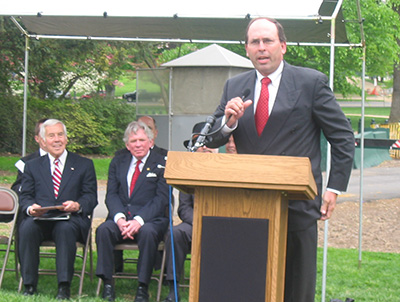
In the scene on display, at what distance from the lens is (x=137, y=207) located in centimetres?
695

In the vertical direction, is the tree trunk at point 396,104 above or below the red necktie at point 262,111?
above

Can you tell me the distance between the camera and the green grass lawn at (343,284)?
6680mm

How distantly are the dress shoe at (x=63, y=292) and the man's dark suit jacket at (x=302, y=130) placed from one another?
10.3 ft

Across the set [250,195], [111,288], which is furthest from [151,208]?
[250,195]

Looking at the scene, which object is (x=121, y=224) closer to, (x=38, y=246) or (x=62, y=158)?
(x=38, y=246)

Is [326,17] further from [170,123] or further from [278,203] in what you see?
[170,123]

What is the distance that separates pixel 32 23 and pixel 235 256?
5382 mm

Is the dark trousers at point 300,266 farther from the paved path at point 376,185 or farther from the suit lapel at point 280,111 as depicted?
the paved path at point 376,185

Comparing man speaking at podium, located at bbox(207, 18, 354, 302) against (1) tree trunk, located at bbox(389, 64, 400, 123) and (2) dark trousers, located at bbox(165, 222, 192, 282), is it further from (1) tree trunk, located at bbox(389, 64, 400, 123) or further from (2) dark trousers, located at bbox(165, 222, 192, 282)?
(1) tree trunk, located at bbox(389, 64, 400, 123)

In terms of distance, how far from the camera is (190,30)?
25.7ft

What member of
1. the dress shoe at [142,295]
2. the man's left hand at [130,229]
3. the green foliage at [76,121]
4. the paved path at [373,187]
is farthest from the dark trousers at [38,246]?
the green foliage at [76,121]

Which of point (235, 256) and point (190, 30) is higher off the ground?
point (190, 30)

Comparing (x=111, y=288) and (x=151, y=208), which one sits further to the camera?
(x=151, y=208)

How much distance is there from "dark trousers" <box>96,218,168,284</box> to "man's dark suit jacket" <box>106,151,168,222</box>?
24cm
